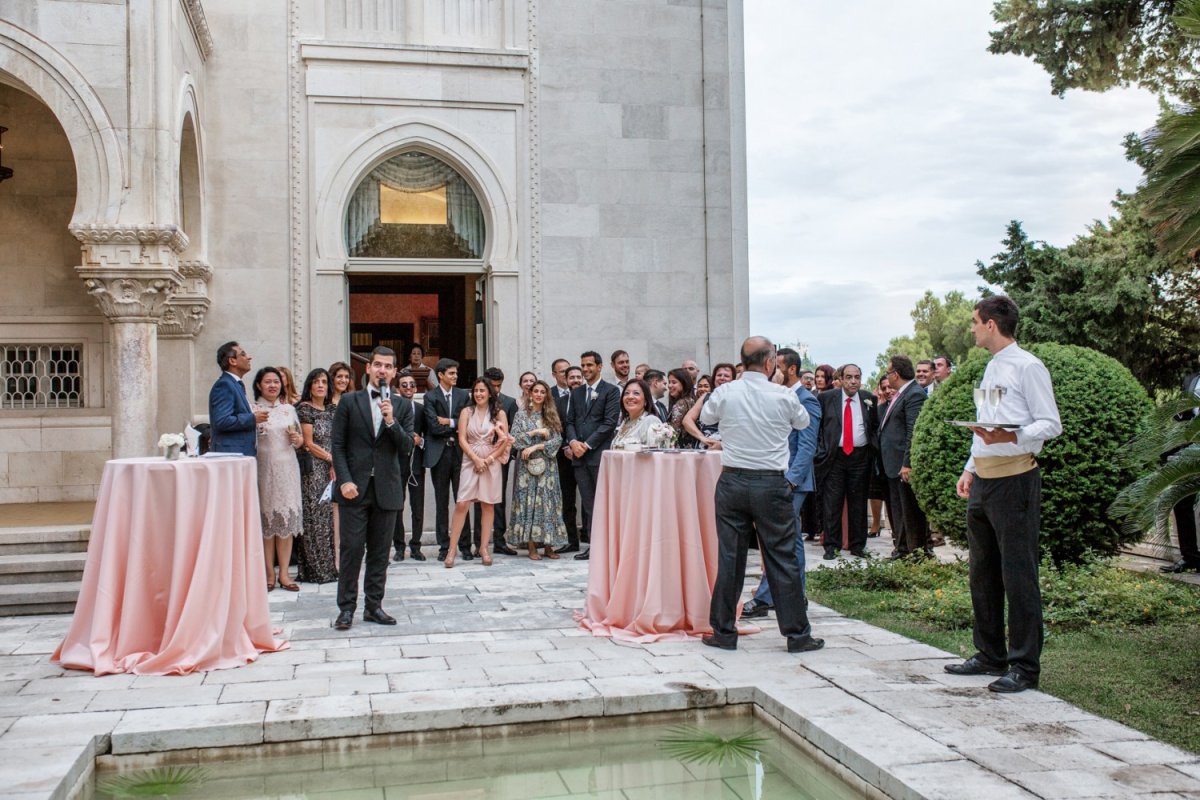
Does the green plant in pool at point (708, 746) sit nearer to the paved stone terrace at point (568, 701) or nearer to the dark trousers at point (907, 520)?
the paved stone terrace at point (568, 701)

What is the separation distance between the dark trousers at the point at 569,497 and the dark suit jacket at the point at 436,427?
135cm

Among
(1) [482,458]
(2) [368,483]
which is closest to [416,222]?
(1) [482,458]

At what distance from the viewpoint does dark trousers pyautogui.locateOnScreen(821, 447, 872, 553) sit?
1196 cm

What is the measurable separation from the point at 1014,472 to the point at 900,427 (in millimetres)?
5322

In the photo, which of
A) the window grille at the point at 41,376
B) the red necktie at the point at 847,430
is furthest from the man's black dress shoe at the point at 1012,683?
the window grille at the point at 41,376

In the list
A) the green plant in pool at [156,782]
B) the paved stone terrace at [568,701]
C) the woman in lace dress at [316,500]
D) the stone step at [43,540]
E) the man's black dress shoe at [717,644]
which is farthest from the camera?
the woman in lace dress at [316,500]

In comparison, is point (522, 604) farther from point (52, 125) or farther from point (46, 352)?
point (52, 125)

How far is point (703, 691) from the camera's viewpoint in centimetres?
604

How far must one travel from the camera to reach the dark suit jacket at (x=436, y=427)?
11.8m

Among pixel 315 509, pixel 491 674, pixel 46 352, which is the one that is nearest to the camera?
pixel 491 674

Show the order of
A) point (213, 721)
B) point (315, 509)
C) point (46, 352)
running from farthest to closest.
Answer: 1. point (46, 352)
2. point (315, 509)
3. point (213, 721)

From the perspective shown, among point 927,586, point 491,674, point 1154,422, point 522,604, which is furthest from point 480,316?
point 1154,422

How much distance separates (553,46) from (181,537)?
34.3 ft

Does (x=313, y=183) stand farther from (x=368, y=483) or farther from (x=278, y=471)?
(x=368, y=483)
